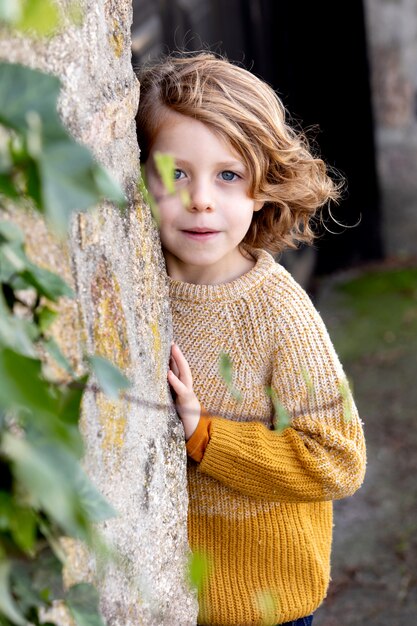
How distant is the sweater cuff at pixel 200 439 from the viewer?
1782 millimetres

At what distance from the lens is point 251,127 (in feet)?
6.34

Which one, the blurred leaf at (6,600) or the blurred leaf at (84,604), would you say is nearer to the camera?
the blurred leaf at (6,600)

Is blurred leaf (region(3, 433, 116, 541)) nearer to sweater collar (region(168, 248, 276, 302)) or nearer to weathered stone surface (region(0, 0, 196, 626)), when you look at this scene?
weathered stone surface (region(0, 0, 196, 626))

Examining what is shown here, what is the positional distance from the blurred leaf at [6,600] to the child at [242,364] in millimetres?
868

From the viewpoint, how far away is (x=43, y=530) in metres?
0.93

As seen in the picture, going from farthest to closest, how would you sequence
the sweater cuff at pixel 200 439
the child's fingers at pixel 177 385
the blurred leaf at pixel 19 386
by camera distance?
the sweater cuff at pixel 200 439
the child's fingers at pixel 177 385
the blurred leaf at pixel 19 386

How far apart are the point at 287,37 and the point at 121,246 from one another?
576cm

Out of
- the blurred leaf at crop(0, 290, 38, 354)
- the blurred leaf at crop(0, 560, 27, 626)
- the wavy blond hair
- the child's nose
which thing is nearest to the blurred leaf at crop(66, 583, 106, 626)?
the blurred leaf at crop(0, 560, 27, 626)

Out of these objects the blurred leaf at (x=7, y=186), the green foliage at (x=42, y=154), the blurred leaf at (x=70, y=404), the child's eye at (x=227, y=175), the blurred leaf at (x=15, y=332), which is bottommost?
the blurred leaf at (x=70, y=404)

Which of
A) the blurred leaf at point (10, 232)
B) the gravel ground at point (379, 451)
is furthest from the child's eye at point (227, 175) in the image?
the gravel ground at point (379, 451)

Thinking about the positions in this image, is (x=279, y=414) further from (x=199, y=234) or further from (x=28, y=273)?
(x=28, y=273)

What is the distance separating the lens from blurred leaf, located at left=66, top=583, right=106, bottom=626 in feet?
3.37

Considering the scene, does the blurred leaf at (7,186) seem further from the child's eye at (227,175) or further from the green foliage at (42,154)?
the child's eye at (227,175)

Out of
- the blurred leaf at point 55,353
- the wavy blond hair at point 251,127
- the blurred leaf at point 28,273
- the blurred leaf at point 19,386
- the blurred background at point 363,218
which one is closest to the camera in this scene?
the blurred leaf at point 19,386
